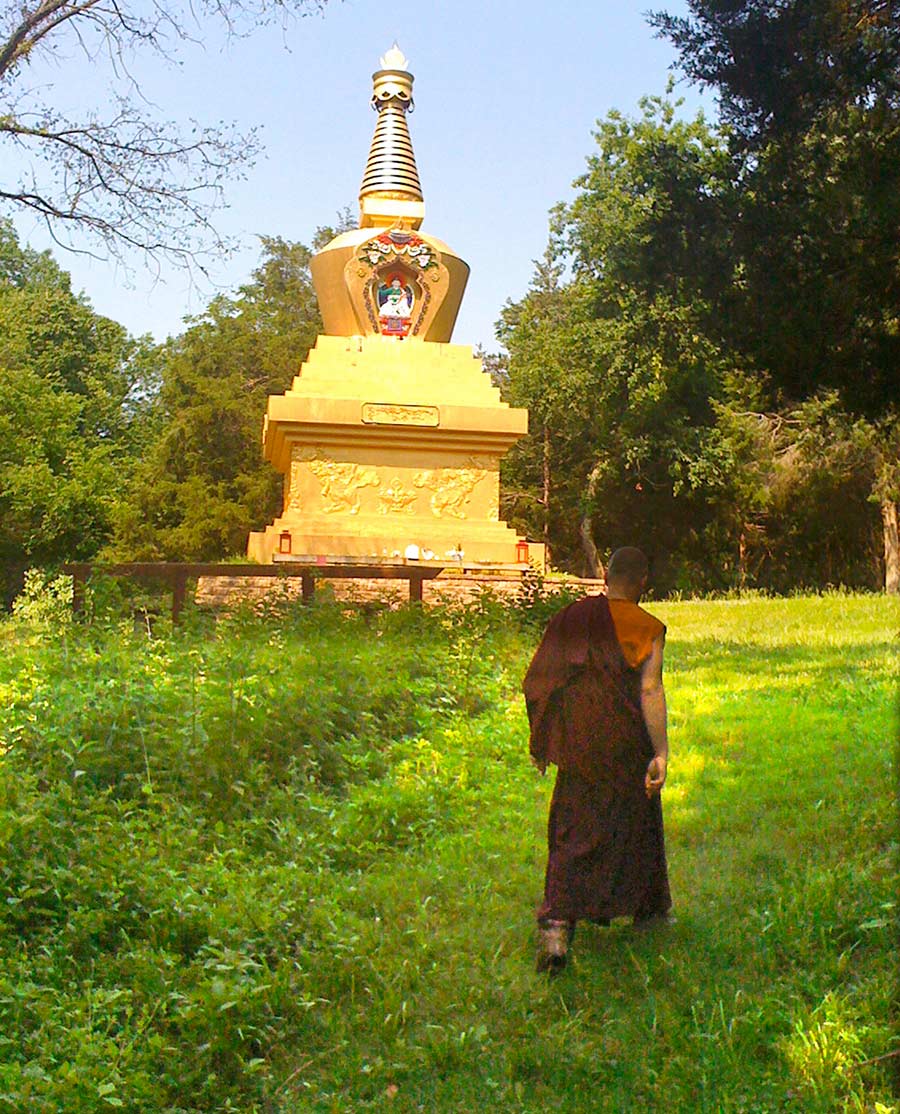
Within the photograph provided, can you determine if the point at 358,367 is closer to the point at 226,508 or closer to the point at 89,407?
the point at 226,508

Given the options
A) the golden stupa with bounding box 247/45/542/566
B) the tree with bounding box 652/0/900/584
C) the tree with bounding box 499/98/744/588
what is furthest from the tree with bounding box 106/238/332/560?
the tree with bounding box 652/0/900/584

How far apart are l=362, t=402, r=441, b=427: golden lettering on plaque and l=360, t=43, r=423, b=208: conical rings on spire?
15.6 feet

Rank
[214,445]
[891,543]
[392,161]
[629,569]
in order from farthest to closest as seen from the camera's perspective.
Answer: [214,445], [891,543], [392,161], [629,569]

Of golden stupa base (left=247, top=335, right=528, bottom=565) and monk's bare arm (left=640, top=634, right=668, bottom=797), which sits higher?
A: golden stupa base (left=247, top=335, right=528, bottom=565)

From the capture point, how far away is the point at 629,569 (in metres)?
4.32

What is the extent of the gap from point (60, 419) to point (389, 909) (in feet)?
94.9

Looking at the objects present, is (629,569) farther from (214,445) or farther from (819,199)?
(214,445)

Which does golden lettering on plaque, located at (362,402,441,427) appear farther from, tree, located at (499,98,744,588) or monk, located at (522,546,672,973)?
monk, located at (522,546,672,973)

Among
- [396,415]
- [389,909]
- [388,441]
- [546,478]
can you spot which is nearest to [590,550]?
[546,478]

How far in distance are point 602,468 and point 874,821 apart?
24612 millimetres

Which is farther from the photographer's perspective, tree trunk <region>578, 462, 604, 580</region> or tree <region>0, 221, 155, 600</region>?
tree trunk <region>578, 462, 604, 580</region>

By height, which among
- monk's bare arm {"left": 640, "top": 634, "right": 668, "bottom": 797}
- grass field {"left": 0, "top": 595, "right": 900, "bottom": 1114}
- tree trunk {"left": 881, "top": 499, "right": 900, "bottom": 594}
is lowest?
grass field {"left": 0, "top": 595, "right": 900, "bottom": 1114}

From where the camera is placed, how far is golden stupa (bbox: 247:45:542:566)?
59.2ft

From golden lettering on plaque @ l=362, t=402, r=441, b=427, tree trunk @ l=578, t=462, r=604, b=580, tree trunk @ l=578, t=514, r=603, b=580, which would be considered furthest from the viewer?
tree trunk @ l=578, t=514, r=603, b=580
